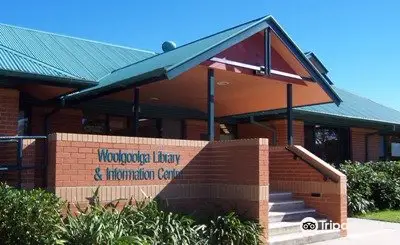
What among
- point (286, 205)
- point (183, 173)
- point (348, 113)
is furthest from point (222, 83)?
point (348, 113)

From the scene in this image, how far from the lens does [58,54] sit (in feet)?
44.3

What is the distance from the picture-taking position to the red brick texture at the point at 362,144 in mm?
21656

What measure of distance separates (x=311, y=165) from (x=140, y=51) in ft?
28.4

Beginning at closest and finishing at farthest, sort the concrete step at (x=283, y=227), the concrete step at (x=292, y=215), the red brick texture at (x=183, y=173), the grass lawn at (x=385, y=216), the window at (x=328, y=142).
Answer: the red brick texture at (x=183, y=173), the concrete step at (x=283, y=227), the concrete step at (x=292, y=215), the grass lawn at (x=385, y=216), the window at (x=328, y=142)

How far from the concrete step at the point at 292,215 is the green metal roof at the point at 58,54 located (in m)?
4.70

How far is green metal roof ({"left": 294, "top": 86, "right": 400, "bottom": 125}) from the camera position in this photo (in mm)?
17609

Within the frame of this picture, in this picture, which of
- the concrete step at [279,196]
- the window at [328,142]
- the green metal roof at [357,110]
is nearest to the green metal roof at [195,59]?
the concrete step at [279,196]

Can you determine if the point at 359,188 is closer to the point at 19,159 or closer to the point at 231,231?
the point at 231,231

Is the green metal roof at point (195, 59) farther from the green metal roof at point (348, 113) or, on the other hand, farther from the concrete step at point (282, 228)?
the green metal roof at point (348, 113)

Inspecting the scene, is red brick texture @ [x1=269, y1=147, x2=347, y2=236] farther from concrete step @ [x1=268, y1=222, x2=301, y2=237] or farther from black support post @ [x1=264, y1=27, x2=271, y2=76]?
black support post @ [x1=264, y1=27, x2=271, y2=76]

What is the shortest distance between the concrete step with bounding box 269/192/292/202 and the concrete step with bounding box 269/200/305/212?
227 mm

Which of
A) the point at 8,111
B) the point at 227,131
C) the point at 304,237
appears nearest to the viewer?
the point at 304,237

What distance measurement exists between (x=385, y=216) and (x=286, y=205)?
4.10m

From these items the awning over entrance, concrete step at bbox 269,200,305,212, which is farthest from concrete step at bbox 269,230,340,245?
the awning over entrance
